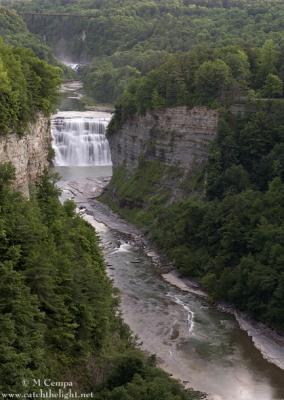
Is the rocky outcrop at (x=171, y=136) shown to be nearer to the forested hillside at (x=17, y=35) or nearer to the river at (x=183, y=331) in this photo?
the river at (x=183, y=331)

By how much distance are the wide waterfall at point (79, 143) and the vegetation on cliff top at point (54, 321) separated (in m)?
58.3

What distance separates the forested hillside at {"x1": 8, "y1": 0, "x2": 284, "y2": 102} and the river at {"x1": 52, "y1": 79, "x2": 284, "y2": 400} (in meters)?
42.9

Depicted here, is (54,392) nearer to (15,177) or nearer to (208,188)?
(15,177)

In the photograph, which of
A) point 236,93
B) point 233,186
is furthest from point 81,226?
point 236,93

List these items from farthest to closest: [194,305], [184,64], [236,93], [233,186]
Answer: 1. [184,64]
2. [236,93]
3. [233,186]
4. [194,305]

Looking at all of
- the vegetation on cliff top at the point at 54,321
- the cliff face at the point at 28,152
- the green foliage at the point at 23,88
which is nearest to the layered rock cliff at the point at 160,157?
the green foliage at the point at 23,88

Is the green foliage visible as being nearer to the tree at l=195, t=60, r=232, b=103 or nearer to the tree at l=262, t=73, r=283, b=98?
the tree at l=195, t=60, r=232, b=103

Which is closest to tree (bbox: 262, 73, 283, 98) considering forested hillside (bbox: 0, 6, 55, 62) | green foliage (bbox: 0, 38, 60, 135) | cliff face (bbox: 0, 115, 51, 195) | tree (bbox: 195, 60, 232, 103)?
tree (bbox: 195, 60, 232, 103)

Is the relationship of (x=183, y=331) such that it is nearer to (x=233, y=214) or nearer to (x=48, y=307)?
(x=233, y=214)

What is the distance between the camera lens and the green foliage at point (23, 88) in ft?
125

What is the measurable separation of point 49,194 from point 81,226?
302 cm

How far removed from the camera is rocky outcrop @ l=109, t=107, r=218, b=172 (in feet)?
238

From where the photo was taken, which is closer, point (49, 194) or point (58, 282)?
point (58, 282)

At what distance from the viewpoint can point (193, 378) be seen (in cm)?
4528
